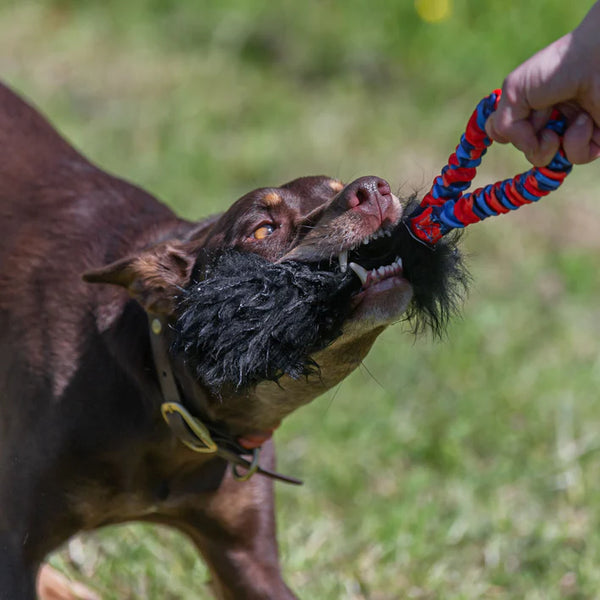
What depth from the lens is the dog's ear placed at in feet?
11.7

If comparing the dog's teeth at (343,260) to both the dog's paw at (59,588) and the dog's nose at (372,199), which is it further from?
the dog's paw at (59,588)

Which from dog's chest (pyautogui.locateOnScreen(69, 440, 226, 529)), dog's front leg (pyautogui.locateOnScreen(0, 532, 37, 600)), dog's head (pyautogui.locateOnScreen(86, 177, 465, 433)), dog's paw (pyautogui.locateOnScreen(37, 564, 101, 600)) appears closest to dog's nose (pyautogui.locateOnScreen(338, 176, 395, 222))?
dog's head (pyautogui.locateOnScreen(86, 177, 465, 433))

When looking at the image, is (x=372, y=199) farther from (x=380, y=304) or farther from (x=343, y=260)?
(x=380, y=304)

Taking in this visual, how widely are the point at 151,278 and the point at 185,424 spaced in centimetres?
46

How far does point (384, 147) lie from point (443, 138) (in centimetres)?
41

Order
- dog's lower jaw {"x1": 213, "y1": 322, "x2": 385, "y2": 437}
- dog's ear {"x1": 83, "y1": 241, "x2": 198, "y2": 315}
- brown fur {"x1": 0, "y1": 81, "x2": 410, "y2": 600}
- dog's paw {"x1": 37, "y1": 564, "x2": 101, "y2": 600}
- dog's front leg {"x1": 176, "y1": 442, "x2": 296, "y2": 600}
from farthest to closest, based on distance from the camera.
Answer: dog's paw {"x1": 37, "y1": 564, "x2": 101, "y2": 600} → dog's front leg {"x1": 176, "y1": 442, "x2": 296, "y2": 600} → dog's ear {"x1": 83, "y1": 241, "x2": 198, "y2": 315} → brown fur {"x1": 0, "y1": 81, "x2": 410, "y2": 600} → dog's lower jaw {"x1": 213, "y1": 322, "x2": 385, "y2": 437}

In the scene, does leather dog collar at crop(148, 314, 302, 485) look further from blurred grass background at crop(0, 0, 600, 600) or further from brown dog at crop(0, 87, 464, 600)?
blurred grass background at crop(0, 0, 600, 600)

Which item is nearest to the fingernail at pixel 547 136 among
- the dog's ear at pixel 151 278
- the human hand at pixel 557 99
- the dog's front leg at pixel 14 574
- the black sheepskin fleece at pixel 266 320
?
the human hand at pixel 557 99

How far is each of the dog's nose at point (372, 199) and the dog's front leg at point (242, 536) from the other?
1186mm

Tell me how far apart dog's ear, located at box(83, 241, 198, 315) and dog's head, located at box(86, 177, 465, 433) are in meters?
0.05

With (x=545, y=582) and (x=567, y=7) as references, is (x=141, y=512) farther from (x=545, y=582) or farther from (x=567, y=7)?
(x=567, y=7)

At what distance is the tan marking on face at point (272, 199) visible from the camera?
138 inches

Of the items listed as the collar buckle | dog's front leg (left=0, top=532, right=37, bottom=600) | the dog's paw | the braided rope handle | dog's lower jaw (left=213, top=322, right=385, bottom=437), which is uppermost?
the braided rope handle

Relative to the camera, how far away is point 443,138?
7750 millimetres
